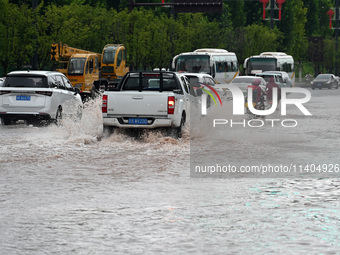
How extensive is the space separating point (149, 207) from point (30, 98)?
527 inches

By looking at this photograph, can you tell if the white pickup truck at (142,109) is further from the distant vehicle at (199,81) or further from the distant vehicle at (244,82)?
the distant vehicle at (244,82)

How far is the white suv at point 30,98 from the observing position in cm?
2244

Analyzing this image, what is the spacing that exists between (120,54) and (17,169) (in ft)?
144

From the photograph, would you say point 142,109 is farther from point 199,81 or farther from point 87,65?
point 87,65

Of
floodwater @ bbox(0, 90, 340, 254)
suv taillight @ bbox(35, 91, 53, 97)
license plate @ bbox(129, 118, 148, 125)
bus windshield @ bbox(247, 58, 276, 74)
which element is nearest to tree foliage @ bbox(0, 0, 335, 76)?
bus windshield @ bbox(247, 58, 276, 74)

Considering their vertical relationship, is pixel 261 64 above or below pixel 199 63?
below

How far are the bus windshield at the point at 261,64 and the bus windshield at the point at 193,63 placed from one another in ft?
31.3

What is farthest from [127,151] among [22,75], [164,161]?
[22,75]

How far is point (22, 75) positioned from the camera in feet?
75.0

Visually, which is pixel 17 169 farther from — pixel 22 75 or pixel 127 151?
pixel 22 75

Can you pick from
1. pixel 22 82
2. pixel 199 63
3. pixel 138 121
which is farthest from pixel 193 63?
pixel 138 121

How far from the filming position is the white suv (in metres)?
22.4

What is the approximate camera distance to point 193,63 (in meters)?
54.1

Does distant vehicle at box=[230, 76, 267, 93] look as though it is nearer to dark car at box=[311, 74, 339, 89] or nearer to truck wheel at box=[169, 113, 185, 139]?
truck wheel at box=[169, 113, 185, 139]
